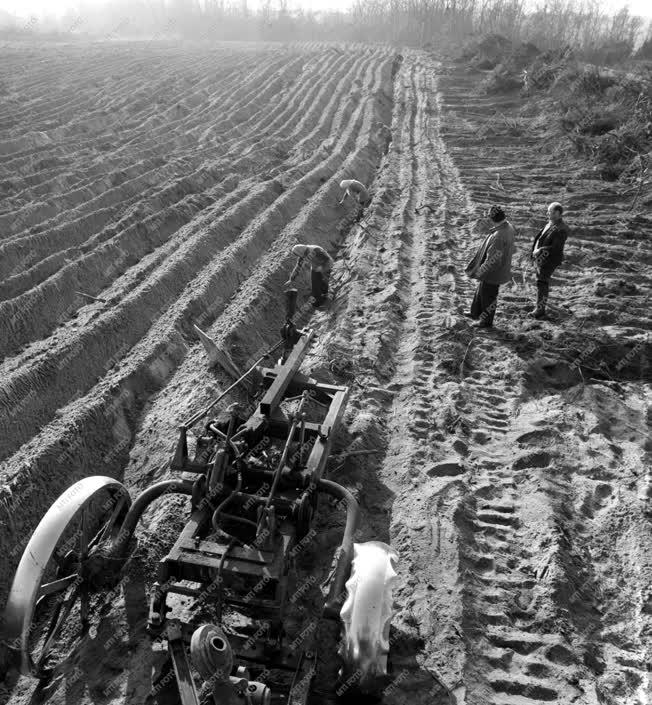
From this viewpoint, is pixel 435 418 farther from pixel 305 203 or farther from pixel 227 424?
pixel 305 203

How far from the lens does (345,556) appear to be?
371 cm

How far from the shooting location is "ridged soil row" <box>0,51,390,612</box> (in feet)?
16.8

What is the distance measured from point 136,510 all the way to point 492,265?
15.6 feet

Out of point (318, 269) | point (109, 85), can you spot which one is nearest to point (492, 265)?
point (318, 269)

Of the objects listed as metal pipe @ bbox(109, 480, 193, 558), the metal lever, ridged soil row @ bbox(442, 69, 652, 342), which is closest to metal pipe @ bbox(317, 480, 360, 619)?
the metal lever

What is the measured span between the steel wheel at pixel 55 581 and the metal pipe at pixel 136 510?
0.48 feet

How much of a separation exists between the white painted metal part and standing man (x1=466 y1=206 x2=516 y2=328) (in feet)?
14.4

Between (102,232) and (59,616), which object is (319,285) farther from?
(59,616)

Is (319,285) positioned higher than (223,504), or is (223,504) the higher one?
(223,504)

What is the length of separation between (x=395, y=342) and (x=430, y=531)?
9.71 feet

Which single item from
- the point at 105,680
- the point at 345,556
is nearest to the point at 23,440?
the point at 105,680

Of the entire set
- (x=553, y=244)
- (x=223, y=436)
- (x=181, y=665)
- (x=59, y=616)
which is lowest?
(x=59, y=616)

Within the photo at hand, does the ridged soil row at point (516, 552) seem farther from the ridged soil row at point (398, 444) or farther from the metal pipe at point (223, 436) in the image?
the metal pipe at point (223, 436)

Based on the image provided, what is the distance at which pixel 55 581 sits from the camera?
155 inches
